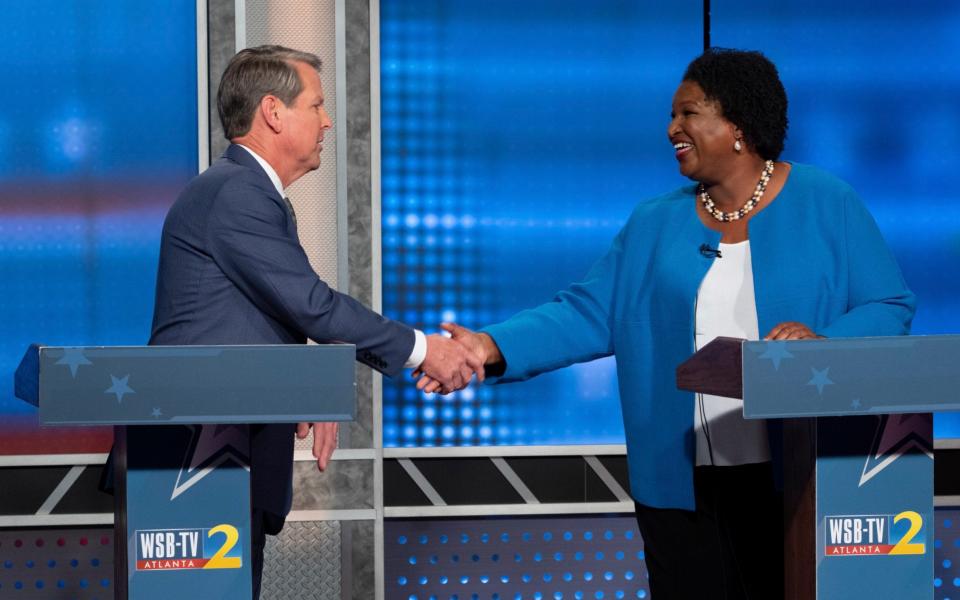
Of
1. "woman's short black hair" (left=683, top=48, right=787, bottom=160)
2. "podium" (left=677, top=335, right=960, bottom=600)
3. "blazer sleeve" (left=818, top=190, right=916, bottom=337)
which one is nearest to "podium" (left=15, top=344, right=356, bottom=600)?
"podium" (left=677, top=335, right=960, bottom=600)

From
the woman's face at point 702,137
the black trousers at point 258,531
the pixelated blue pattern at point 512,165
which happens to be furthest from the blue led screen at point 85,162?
the woman's face at point 702,137

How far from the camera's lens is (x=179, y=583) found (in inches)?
76.5

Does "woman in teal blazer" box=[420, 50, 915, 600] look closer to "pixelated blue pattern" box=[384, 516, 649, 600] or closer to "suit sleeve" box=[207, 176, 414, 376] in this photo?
"suit sleeve" box=[207, 176, 414, 376]

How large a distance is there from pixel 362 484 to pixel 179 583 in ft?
7.08

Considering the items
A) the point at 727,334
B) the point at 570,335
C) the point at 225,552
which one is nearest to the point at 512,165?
the point at 570,335

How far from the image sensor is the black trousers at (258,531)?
2.29 meters

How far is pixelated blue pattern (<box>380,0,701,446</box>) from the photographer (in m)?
4.16

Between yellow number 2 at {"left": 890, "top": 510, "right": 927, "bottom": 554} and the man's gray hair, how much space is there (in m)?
1.63

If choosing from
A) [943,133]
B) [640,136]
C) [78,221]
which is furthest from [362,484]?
[943,133]

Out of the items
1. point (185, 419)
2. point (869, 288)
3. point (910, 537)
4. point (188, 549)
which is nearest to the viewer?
point (185, 419)

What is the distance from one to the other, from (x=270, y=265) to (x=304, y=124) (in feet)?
1.76

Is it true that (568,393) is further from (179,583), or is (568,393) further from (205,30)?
(179,583)

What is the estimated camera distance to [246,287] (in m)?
2.38

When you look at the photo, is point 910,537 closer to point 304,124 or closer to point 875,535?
point 875,535
